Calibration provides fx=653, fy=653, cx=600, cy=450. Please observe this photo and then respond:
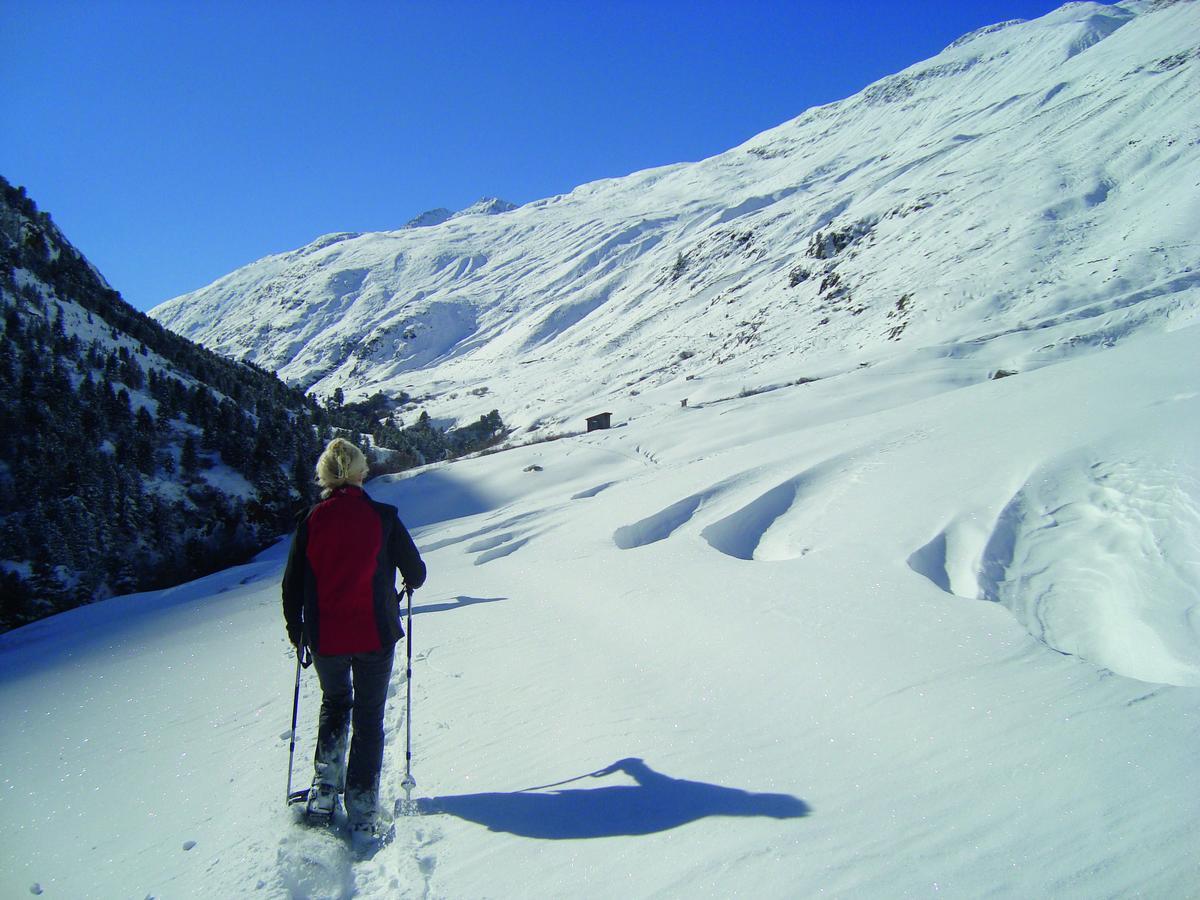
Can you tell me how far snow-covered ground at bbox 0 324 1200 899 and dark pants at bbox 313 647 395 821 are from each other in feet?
0.92

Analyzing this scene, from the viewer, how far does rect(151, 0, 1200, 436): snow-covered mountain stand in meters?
41.9

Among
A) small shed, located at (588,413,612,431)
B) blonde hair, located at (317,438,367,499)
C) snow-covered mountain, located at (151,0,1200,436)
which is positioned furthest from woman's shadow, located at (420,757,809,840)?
small shed, located at (588,413,612,431)

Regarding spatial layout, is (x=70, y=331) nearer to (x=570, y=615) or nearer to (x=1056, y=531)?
(x=570, y=615)

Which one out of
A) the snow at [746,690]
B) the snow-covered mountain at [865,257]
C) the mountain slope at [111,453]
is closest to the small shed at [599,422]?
the snow-covered mountain at [865,257]

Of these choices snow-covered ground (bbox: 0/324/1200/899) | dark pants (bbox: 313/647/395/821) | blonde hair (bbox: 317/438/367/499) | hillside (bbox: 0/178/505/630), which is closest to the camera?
snow-covered ground (bbox: 0/324/1200/899)

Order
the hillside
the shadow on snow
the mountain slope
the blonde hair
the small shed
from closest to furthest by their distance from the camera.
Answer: the blonde hair, the shadow on snow, the small shed, the mountain slope, the hillside

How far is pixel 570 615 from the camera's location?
24.5 ft

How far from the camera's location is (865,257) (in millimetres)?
67188

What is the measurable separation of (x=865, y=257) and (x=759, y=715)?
71.6 metres

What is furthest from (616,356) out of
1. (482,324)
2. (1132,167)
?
(482,324)

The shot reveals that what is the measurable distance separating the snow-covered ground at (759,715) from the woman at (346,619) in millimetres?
335

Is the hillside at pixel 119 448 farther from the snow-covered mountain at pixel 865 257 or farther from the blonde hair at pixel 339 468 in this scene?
the blonde hair at pixel 339 468

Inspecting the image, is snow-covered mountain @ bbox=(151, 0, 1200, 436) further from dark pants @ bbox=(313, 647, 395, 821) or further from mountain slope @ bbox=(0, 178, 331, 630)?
dark pants @ bbox=(313, 647, 395, 821)

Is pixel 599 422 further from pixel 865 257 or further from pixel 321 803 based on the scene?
pixel 865 257
